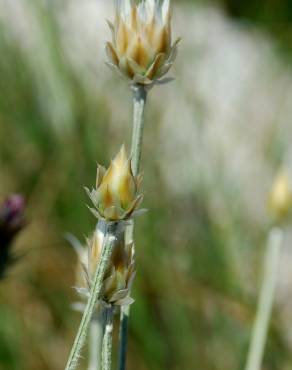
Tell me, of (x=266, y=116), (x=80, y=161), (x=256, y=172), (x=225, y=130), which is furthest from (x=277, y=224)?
(x=266, y=116)

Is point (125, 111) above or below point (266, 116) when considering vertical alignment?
above

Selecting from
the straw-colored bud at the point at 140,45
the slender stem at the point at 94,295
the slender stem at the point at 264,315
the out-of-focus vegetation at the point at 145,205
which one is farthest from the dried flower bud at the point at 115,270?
the out-of-focus vegetation at the point at 145,205

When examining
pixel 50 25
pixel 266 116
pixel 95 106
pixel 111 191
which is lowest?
pixel 266 116

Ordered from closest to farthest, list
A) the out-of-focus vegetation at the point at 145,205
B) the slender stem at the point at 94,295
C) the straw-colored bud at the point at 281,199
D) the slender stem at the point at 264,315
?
the slender stem at the point at 94,295 < the slender stem at the point at 264,315 < the straw-colored bud at the point at 281,199 < the out-of-focus vegetation at the point at 145,205

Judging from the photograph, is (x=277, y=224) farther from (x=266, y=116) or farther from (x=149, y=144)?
(x=266, y=116)

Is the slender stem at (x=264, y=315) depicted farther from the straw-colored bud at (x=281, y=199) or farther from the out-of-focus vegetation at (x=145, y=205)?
the out-of-focus vegetation at (x=145, y=205)
